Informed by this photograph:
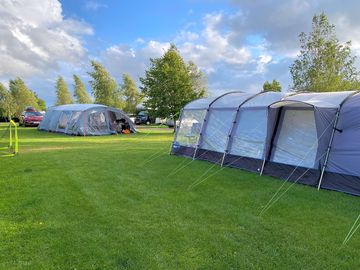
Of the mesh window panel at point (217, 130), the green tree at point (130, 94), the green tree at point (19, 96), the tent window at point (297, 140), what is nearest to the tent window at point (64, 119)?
the mesh window panel at point (217, 130)

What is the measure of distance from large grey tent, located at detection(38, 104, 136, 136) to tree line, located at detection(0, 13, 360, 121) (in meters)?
3.27

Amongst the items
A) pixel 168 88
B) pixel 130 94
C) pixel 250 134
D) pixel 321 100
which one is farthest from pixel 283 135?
pixel 130 94

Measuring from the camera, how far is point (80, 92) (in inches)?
1770

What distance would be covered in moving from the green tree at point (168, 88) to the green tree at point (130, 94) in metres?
20.7

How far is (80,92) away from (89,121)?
88.6 feet

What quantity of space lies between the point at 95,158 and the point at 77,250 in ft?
21.2

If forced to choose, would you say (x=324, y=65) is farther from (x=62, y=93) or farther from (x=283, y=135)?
(x=62, y=93)

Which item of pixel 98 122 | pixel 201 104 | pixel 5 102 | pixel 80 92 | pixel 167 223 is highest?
pixel 80 92

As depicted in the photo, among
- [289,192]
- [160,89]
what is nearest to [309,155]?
[289,192]

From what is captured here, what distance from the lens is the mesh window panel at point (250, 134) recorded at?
309 inches

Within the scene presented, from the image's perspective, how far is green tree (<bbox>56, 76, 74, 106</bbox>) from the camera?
4806cm

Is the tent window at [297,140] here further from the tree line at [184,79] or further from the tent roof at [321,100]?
the tree line at [184,79]

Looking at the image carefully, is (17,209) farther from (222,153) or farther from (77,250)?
(222,153)

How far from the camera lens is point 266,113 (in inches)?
309
